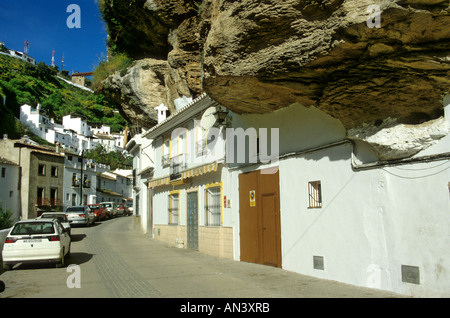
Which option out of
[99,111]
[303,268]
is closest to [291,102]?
[303,268]

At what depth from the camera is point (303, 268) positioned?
9891mm

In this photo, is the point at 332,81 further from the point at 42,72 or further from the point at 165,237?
the point at 42,72

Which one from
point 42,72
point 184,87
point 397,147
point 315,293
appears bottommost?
point 315,293

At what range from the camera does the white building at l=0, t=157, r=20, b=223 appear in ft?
129

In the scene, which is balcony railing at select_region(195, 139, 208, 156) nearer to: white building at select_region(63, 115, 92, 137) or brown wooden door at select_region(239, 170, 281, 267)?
brown wooden door at select_region(239, 170, 281, 267)

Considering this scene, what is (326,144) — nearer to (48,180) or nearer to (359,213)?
(359,213)

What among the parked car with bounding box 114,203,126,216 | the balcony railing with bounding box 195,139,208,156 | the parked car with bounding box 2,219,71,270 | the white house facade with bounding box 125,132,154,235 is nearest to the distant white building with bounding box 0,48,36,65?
the parked car with bounding box 114,203,126,216

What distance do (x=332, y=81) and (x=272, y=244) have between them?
551 centimetres

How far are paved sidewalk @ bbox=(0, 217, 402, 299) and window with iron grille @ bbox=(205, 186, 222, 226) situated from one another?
155 centimetres

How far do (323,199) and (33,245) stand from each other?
849cm

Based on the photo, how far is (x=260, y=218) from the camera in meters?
11.8

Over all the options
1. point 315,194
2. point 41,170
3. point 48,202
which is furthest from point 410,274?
point 48,202

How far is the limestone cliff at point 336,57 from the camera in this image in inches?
232

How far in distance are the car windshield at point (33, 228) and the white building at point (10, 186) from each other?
30286 millimetres
